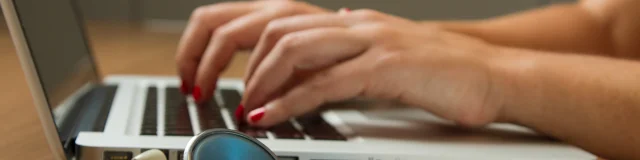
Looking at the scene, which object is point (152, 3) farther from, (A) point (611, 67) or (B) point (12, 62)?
(A) point (611, 67)

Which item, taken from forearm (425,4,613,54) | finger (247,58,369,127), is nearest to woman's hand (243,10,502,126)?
finger (247,58,369,127)

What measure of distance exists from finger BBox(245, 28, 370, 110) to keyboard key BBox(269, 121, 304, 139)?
0.03 meters

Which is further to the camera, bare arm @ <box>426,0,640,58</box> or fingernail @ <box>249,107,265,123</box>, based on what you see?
bare arm @ <box>426,0,640,58</box>

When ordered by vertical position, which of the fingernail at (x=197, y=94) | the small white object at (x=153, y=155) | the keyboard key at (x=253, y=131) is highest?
the fingernail at (x=197, y=94)

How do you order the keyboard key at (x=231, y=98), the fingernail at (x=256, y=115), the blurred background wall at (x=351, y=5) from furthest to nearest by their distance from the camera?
1. the blurred background wall at (x=351, y=5)
2. the keyboard key at (x=231, y=98)
3. the fingernail at (x=256, y=115)

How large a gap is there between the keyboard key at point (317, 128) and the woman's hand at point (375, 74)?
13 mm

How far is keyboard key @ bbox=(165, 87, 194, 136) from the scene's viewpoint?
43 centimetres

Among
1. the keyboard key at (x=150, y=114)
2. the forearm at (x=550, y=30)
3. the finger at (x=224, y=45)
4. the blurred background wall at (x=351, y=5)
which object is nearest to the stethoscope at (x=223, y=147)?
the keyboard key at (x=150, y=114)

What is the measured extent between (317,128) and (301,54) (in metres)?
0.06

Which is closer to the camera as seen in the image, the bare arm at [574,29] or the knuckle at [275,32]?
the knuckle at [275,32]

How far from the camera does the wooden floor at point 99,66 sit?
1.63 feet

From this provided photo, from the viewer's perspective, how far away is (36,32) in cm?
50

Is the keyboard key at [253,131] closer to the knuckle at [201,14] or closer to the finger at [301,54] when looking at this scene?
the finger at [301,54]

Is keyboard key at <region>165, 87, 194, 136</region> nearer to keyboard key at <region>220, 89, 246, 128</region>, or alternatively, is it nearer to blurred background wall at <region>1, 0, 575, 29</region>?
keyboard key at <region>220, 89, 246, 128</region>
